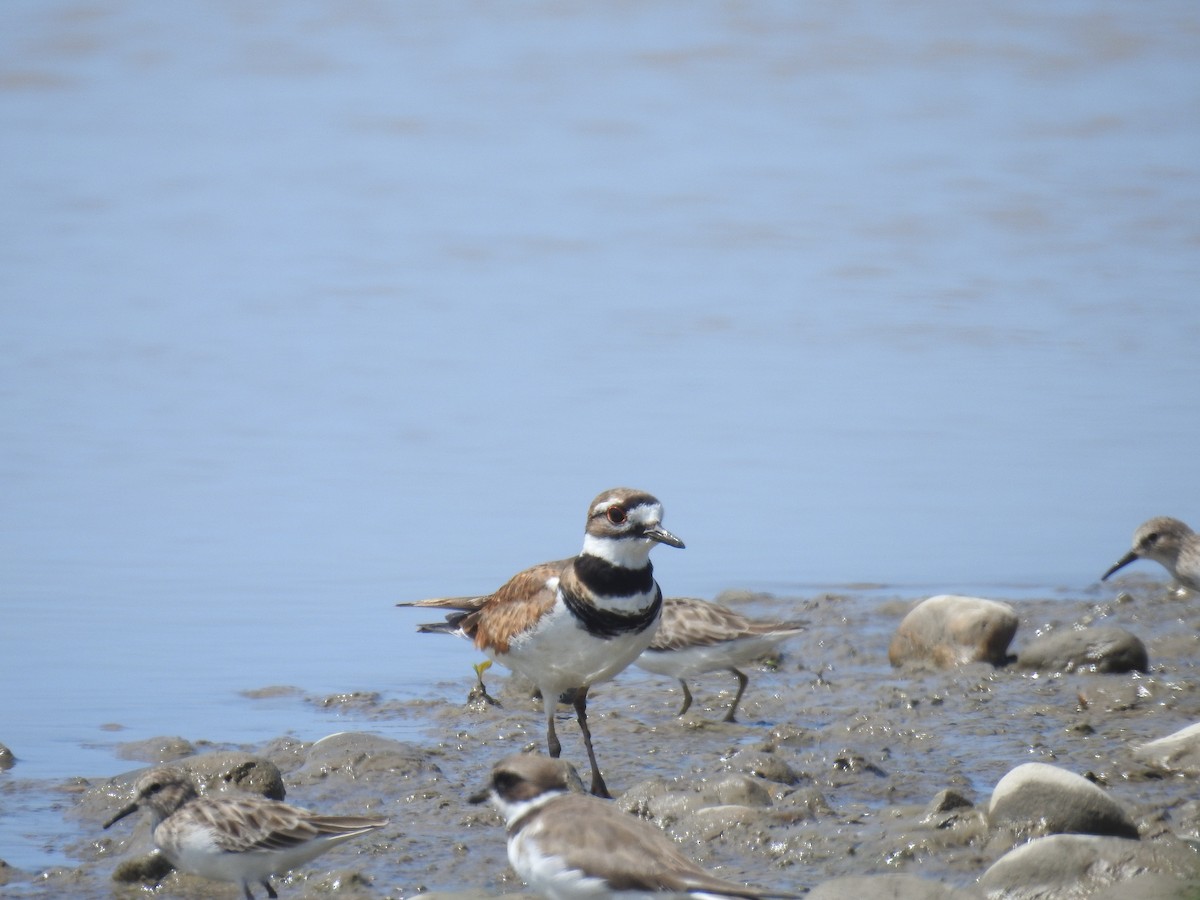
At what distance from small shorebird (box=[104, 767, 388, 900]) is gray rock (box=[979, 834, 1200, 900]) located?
236 centimetres

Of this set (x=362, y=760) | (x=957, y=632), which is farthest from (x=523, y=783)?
(x=957, y=632)

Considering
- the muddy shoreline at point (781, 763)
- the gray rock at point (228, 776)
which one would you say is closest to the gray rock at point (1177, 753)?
the muddy shoreline at point (781, 763)

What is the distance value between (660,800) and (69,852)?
8.30 ft

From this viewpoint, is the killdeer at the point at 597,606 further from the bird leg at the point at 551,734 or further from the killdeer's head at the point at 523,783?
the killdeer's head at the point at 523,783

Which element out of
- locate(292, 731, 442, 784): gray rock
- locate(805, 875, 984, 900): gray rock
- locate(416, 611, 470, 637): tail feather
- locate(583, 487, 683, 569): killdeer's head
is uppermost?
locate(583, 487, 683, 569): killdeer's head

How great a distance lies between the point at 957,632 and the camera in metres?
10.4

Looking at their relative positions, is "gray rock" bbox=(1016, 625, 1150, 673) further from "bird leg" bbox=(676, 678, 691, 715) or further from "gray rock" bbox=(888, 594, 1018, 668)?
"bird leg" bbox=(676, 678, 691, 715)

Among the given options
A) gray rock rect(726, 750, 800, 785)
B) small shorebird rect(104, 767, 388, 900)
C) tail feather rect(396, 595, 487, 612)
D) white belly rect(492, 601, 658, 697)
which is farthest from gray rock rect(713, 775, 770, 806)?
tail feather rect(396, 595, 487, 612)

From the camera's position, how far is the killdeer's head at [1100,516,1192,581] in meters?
11.4

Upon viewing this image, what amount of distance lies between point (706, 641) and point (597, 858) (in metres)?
3.80

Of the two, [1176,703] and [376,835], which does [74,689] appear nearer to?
[376,835]

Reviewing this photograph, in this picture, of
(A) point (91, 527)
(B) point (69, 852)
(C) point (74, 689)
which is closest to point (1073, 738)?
(B) point (69, 852)

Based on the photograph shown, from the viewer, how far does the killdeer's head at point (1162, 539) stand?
11.4 m

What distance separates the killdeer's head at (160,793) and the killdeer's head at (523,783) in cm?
141
